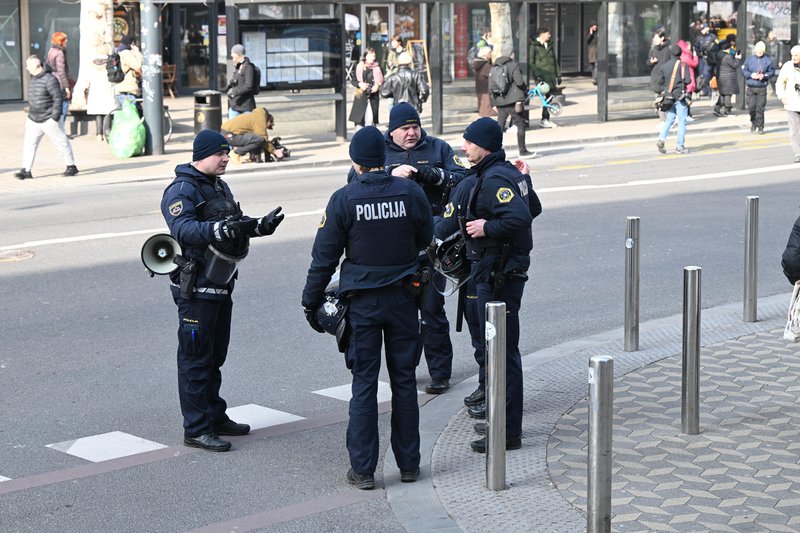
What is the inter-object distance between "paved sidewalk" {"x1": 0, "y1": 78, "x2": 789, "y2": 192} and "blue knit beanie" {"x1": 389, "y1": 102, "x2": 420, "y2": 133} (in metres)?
11.3

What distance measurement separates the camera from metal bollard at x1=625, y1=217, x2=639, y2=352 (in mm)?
8922

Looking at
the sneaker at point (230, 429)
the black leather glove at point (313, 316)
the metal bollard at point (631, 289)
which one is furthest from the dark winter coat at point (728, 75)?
the black leather glove at point (313, 316)

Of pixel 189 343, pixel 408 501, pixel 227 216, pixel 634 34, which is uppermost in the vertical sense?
pixel 634 34

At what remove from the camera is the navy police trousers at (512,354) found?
6.91 metres

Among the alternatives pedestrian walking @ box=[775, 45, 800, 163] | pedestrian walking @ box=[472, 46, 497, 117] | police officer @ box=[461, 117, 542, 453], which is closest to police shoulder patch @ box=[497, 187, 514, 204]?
police officer @ box=[461, 117, 542, 453]

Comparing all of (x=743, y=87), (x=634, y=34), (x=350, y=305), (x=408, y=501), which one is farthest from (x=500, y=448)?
(x=743, y=87)

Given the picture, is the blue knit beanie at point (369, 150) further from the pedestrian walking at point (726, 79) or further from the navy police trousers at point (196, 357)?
the pedestrian walking at point (726, 79)

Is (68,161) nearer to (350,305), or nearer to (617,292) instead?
(617,292)

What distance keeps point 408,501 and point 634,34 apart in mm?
24246

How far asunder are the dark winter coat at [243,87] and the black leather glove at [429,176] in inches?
543

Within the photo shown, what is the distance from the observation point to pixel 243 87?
21.5m

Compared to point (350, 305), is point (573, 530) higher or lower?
lower

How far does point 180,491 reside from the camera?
6.47 metres

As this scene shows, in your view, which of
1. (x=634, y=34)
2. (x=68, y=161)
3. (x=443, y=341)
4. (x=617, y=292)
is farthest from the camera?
(x=634, y=34)
